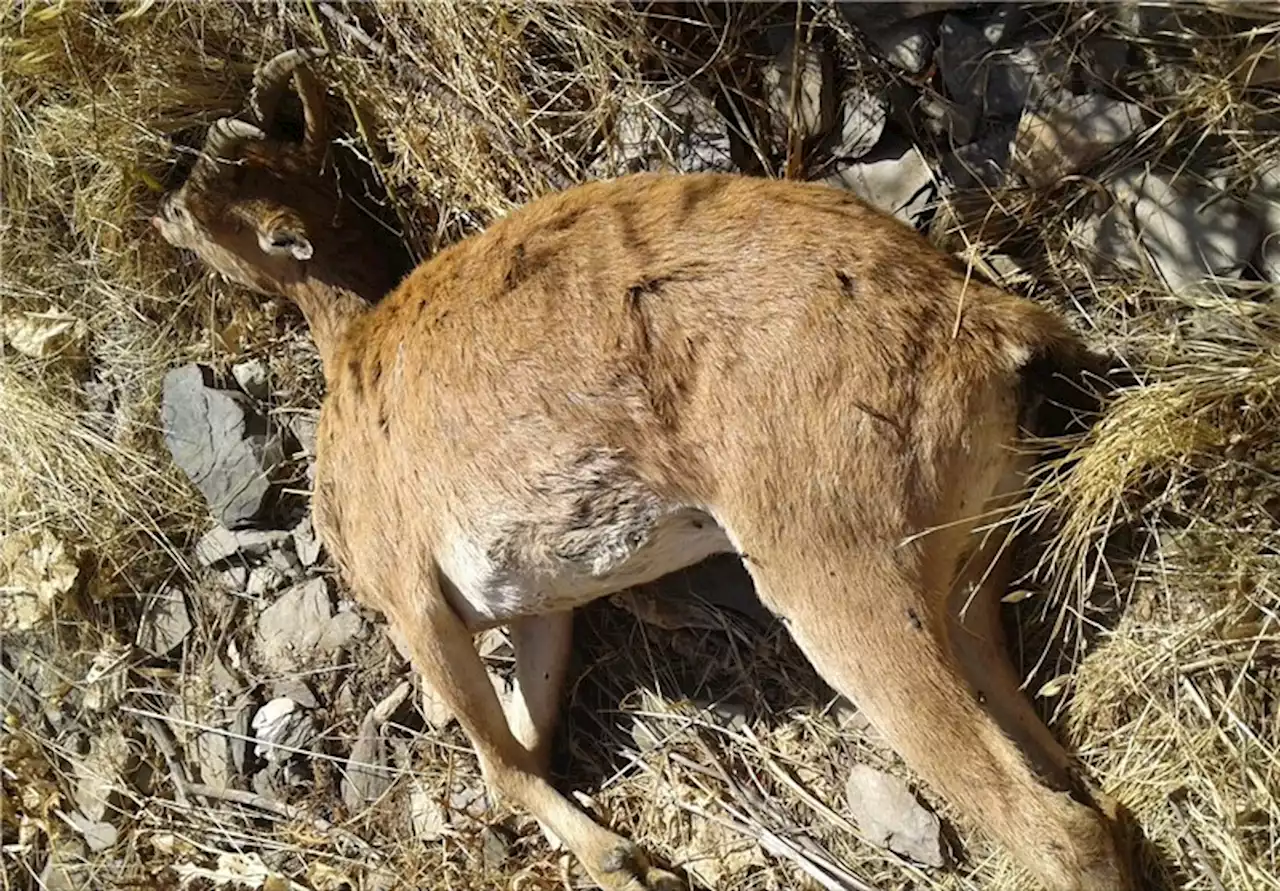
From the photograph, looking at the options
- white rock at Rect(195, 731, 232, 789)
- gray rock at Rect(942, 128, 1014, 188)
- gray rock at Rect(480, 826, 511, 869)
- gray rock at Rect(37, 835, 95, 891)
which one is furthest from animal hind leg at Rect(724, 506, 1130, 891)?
gray rock at Rect(37, 835, 95, 891)

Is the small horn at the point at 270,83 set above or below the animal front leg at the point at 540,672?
above

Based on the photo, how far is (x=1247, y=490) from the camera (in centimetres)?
302

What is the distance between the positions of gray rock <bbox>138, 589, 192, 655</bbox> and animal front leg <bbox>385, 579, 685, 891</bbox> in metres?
1.47

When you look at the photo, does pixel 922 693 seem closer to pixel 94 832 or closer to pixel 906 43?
pixel 906 43

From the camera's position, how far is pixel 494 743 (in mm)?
4000

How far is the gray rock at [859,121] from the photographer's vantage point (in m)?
3.60

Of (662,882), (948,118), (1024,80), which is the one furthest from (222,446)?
(1024,80)

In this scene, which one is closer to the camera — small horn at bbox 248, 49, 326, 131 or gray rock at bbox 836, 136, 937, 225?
gray rock at bbox 836, 136, 937, 225

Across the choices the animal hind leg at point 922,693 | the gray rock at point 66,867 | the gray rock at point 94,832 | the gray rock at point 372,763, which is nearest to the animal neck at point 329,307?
the gray rock at point 372,763

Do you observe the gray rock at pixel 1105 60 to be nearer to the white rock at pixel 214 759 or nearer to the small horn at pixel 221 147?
the small horn at pixel 221 147

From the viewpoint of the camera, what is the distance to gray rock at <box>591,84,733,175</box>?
12.5 feet

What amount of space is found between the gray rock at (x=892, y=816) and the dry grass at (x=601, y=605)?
Result: 0.05 m

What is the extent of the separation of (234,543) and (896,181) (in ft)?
9.38

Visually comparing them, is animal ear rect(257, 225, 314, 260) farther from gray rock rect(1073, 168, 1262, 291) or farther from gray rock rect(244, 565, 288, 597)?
gray rock rect(1073, 168, 1262, 291)
